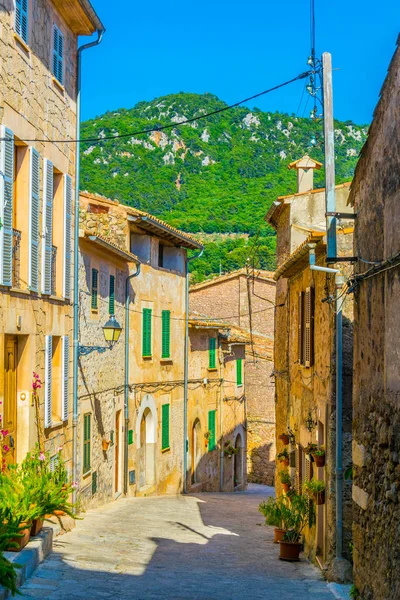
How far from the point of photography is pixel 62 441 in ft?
47.9

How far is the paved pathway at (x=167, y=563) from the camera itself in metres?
9.59

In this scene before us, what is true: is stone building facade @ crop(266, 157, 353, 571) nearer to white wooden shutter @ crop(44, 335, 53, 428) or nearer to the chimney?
the chimney

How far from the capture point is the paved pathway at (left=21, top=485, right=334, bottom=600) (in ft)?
31.5

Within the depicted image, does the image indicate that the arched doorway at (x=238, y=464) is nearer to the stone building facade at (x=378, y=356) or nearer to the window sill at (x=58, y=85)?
the window sill at (x=58, y=85)

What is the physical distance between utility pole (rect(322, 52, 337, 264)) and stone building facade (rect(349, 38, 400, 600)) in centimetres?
132

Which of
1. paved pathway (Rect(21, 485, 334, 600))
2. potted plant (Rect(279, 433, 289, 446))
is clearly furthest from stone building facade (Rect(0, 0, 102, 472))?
potted plant (Rect(279, 433, 289, 446))

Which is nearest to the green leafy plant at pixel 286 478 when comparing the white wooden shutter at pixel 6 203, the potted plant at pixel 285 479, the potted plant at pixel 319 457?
the potted plant at pixel 285 479

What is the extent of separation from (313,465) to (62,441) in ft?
14.2

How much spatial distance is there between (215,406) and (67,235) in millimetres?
17129

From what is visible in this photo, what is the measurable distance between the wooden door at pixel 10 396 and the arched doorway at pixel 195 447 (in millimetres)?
17064

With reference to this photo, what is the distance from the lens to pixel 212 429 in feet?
100.0

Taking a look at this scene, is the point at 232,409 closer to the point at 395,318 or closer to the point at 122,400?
the point at 122,400

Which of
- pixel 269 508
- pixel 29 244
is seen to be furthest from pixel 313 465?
pixel 29 244

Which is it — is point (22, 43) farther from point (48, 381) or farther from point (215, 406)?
point (215, 406)
